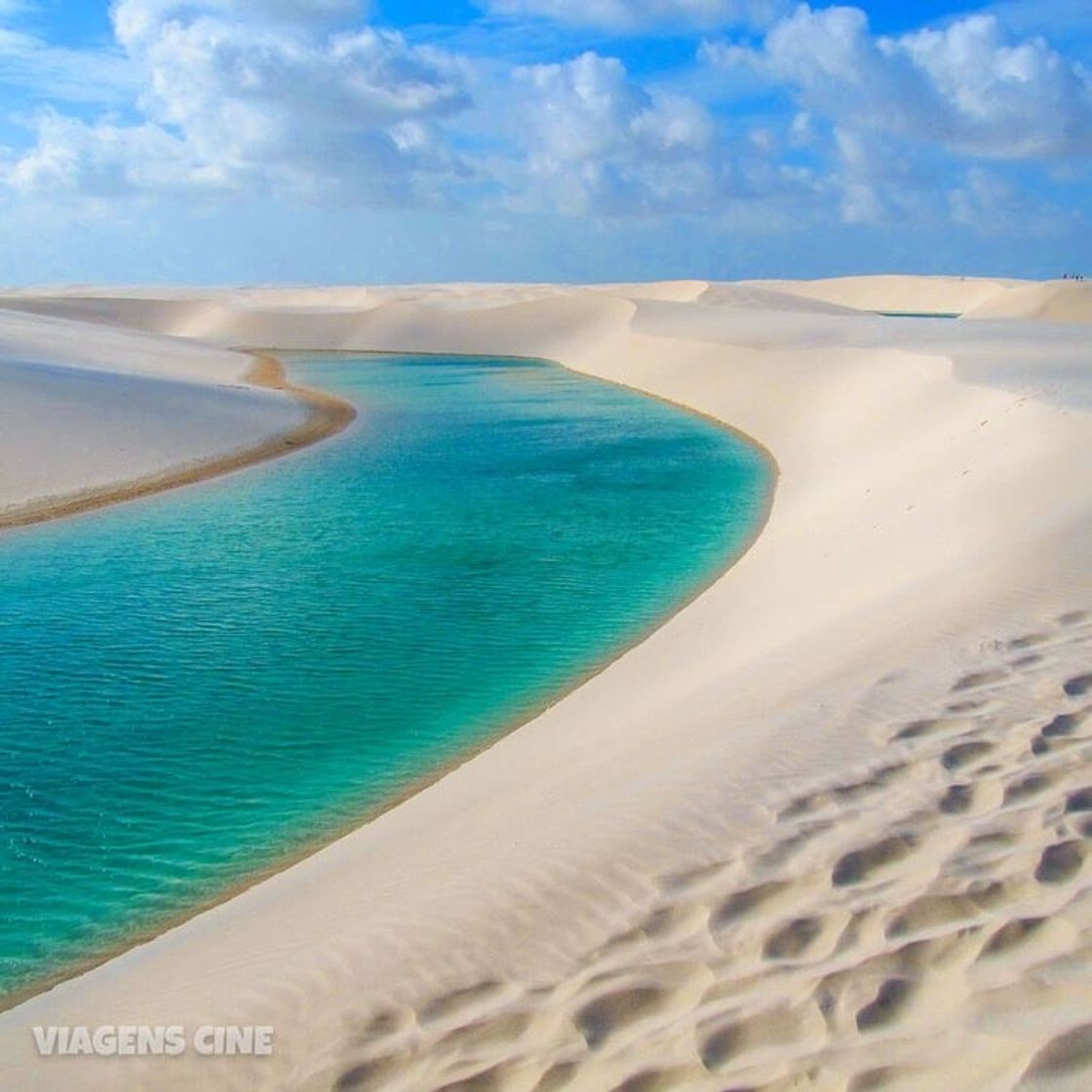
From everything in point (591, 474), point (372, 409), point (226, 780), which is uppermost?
point (372, 409)

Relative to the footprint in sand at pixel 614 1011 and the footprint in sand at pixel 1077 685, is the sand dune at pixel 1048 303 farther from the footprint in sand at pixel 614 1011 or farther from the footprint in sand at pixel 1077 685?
the footprint in sand at pixel 614 1011

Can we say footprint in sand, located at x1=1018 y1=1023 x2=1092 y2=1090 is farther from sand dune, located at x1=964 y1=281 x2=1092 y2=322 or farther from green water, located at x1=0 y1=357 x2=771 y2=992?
sand dune, located at x1=964 y1=281 x2=1092 y2=322

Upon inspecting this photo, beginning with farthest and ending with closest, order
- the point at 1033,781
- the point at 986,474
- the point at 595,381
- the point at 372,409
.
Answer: the point at 595,381 < the point at 372,409 < the point at 986,474 < the point at 1033,781

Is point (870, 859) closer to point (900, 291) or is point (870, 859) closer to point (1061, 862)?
point (1061, 862)

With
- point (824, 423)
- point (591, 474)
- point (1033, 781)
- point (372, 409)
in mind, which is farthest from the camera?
point (372, 409)

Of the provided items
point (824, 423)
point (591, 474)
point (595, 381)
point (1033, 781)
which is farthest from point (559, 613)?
point (595, 381)

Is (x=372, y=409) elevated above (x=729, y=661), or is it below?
above

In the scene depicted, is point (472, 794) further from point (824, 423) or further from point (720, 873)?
point (824, 423)
